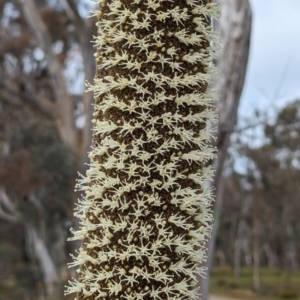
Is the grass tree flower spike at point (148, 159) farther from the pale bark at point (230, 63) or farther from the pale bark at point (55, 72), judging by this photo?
the pale bark at point (55, 72)

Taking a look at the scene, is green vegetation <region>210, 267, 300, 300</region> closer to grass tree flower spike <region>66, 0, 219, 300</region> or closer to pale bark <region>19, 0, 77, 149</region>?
pale bark <region>19, 0, 77, 149</region>

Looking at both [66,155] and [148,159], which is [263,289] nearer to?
[66,155]

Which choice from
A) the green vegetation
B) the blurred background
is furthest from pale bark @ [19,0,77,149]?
the green vegetation

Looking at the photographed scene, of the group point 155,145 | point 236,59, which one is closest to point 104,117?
point 155,145

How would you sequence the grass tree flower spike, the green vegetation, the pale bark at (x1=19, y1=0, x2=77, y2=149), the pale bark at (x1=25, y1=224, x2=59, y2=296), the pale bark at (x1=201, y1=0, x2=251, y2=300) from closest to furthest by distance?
the grass tree flower spike → the pale bark at (x1=201, y1=0, x2=251, y2=300) → the pale bark at (x1=19, y1=0, x2=77, y2=149) → the pale bark at (x1=25, y1=224, x2=59, y2=296) → the green vegetation

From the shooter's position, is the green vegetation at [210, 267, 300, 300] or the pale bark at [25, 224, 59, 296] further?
the green vegetation at [210, 267, 300, 300]

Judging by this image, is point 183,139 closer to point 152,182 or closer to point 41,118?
point 152,182

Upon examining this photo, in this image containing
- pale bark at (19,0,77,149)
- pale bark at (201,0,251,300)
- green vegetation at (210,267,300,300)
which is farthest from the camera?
green vegetation at (210,267,300,300)
